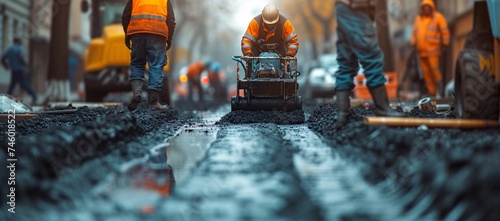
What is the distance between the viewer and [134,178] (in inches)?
202

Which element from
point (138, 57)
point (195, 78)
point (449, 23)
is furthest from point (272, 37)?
point (449, 23)

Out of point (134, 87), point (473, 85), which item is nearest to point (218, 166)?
point (473, 85)

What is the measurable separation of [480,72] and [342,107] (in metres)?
1.39

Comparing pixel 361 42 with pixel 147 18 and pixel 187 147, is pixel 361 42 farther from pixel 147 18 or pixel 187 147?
pixel 147 18

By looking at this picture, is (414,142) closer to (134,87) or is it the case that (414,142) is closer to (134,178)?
(134,178)

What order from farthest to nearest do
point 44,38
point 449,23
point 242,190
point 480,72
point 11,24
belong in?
point 44,38, point 11,24, point 449,23, point 480,72, point 242,190

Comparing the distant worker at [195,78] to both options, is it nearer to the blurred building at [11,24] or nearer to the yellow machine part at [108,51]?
the blurred building at [11,24]

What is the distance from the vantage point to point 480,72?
7453 millimetres

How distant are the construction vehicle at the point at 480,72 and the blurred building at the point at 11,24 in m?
27.4

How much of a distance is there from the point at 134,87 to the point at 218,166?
20.0 feet

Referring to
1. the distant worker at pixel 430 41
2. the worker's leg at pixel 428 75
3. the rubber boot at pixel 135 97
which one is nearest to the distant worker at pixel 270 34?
the rubber boot at pixel 135 97

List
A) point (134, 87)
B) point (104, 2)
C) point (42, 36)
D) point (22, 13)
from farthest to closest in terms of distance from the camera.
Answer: point (42, 36) < point (22, 13) < point (104, 2) < point (134, 87)

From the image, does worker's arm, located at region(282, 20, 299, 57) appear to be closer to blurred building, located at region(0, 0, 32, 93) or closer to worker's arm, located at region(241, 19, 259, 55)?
worker's arm, located at region(241, 19, 259, 55)

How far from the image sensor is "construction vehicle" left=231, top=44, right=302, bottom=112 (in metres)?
11.4
